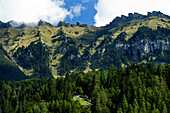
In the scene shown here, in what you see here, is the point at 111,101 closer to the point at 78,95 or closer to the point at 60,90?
the point at 78,95

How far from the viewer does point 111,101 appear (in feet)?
389

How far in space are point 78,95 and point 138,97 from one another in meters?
43.6

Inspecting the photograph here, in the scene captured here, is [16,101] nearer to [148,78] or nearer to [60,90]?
[60,90]

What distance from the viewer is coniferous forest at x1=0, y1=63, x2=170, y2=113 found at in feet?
350

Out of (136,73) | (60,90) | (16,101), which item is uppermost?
(136,73)

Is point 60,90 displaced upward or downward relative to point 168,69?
downward

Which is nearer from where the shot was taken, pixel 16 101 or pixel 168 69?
pixel 168 69

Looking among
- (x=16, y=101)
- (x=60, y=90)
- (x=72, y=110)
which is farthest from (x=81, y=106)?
(x=16, y=101)

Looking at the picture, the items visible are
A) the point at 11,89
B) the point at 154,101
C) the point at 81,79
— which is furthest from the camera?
the point at 11,89

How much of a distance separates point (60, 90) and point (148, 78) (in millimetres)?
70980

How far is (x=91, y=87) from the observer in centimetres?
13400

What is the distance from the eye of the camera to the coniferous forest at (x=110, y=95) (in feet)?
350

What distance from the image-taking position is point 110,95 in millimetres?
122188

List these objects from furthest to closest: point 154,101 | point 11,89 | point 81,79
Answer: point 11,89
point 81,79
point 154,101
